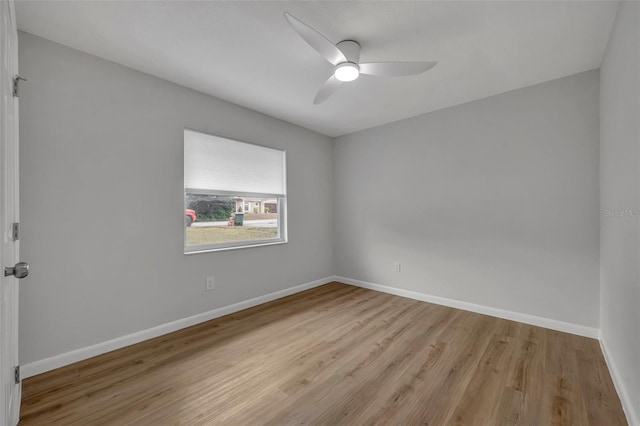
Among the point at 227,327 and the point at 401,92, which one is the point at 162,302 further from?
Answer: the point at 401,92

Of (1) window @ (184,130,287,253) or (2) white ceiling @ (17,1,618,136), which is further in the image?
(1) window @ (184,130,287,253)

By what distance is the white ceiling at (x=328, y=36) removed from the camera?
1752 millimetres

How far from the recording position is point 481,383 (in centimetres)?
188

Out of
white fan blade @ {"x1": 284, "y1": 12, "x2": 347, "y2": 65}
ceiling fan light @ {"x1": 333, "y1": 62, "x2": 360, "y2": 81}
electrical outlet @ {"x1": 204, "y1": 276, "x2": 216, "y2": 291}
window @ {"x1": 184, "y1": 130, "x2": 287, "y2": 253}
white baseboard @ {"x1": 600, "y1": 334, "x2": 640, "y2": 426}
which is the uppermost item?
white fan blade @ {"x1": 284, "y1": 12, "x2": 347, "y2": 65}

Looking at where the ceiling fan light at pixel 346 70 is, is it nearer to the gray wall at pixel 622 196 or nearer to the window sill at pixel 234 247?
the gray wall at pixel 622 196

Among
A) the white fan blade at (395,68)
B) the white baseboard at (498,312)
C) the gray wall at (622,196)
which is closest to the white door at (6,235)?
the white fan blade at (395,68)

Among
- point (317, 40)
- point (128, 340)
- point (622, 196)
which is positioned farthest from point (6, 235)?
point (622, 196)

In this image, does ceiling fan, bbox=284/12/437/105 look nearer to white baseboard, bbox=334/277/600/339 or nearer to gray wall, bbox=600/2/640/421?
gray wall, bbox=600/2/640/421

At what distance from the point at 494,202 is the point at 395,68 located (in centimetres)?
196

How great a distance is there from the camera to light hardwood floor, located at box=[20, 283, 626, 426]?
5.24 feet

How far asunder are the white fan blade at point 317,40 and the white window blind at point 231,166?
5.62 ft

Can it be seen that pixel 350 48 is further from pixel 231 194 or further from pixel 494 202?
pixel 494 202

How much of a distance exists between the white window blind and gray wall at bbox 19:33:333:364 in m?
0.13

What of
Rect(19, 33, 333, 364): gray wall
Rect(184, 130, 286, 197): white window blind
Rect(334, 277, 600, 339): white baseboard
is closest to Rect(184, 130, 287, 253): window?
Rect(184, 130, 286, 197): white window blind
